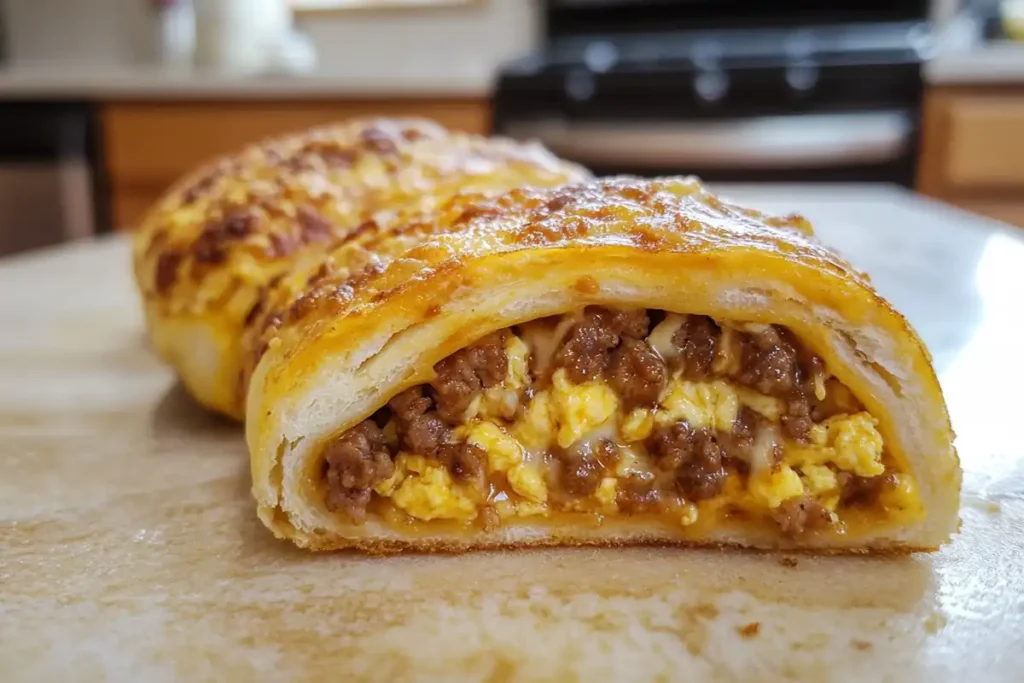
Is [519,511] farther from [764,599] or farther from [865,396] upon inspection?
[865,396]

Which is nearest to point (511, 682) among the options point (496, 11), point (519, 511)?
point (519, 511)

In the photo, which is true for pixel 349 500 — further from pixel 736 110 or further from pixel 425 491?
pixel 736 110

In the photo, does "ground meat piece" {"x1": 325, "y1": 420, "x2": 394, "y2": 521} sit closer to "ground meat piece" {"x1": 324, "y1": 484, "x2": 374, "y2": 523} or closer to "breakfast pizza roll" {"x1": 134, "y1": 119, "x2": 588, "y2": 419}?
"ground meat piece" {"x1": 324, "y1": 484, "x2": 374, "y2": 523}

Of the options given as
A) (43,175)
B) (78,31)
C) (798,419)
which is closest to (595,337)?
(798,419)

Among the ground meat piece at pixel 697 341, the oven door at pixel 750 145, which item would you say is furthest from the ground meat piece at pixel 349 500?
the oven door at pixel 750 145

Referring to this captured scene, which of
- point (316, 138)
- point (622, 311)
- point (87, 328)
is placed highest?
point (316, 138)

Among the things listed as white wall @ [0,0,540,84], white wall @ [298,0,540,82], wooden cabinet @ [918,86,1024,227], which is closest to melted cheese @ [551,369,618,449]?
wooden cabinet @ [918,86,1024,227]
